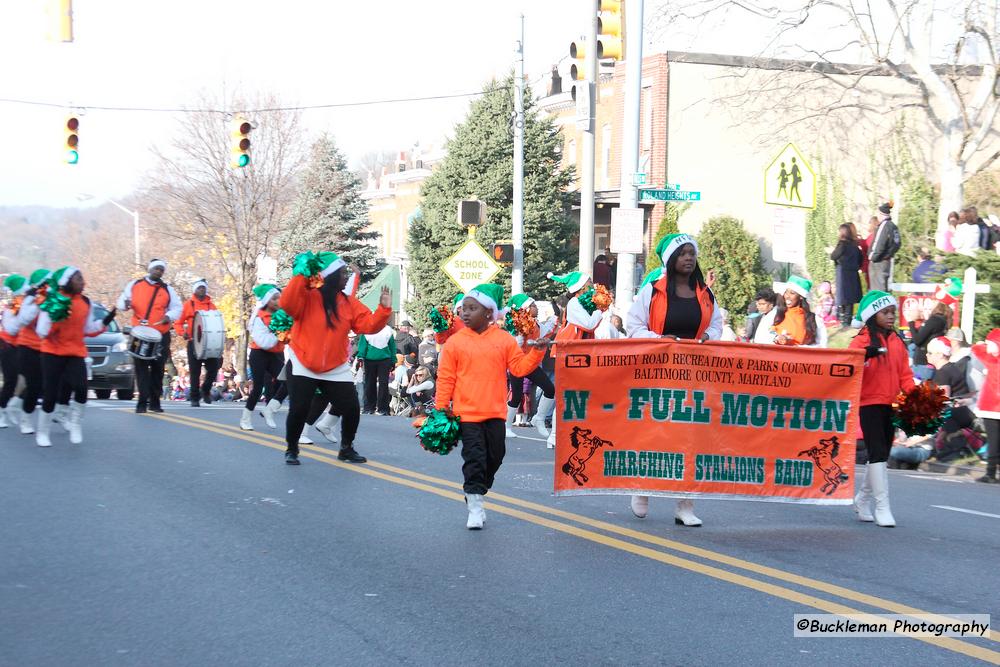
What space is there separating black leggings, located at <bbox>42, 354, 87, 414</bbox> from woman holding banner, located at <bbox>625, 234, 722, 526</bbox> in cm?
709

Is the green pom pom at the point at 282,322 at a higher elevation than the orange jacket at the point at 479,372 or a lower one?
higher

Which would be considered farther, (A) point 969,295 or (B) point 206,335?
(B) point 206,335

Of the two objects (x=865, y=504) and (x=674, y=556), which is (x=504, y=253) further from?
(x=674, y=556)

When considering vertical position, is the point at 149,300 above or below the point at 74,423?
above

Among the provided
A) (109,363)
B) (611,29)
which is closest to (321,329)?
(611,29)

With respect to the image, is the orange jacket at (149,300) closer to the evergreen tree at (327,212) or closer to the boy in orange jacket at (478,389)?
the boy in orange jacket at (478,389)

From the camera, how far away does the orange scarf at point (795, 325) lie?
14680 mm

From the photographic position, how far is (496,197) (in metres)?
42.1

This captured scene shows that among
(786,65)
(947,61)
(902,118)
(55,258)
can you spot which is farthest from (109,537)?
(55,258)

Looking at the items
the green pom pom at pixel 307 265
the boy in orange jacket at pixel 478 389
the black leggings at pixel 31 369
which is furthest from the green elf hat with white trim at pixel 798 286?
the black leggings at pixel 31 369

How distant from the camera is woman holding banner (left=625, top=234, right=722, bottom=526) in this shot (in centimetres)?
923

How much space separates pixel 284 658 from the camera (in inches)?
226

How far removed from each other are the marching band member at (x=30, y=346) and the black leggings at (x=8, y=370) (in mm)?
368

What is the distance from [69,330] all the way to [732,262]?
81.0 ft
